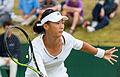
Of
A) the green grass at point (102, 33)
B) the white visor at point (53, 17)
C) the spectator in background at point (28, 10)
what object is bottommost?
the green grass at point (102, 33)

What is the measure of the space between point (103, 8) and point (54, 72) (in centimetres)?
412

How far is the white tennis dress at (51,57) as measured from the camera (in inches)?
139

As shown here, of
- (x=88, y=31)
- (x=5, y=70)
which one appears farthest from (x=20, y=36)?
(x=88, y=31)

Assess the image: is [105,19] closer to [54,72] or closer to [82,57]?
[82,57]

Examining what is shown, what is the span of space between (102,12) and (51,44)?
4.08 meters

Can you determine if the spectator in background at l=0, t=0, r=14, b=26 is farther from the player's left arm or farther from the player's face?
the player's face

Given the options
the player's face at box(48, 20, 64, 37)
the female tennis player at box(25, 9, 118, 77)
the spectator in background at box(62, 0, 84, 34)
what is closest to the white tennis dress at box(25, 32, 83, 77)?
the female tennis player at box(25, 9, 118, 77)

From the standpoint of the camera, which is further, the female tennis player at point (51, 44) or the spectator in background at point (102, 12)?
the spectator in background at point (102, 12)

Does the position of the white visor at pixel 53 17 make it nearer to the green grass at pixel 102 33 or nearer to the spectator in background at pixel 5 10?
the green grass at pixel 102 33

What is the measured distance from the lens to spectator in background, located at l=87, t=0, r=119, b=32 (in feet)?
24.5

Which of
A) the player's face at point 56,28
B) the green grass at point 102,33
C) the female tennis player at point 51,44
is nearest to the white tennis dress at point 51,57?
the female tennis player at point 51,44

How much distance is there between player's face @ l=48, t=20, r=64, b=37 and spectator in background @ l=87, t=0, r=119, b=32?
4090 mm

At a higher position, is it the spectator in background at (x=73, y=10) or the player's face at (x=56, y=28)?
the player's face at (x=56, y=28)

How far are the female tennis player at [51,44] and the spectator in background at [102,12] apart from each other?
377cm
